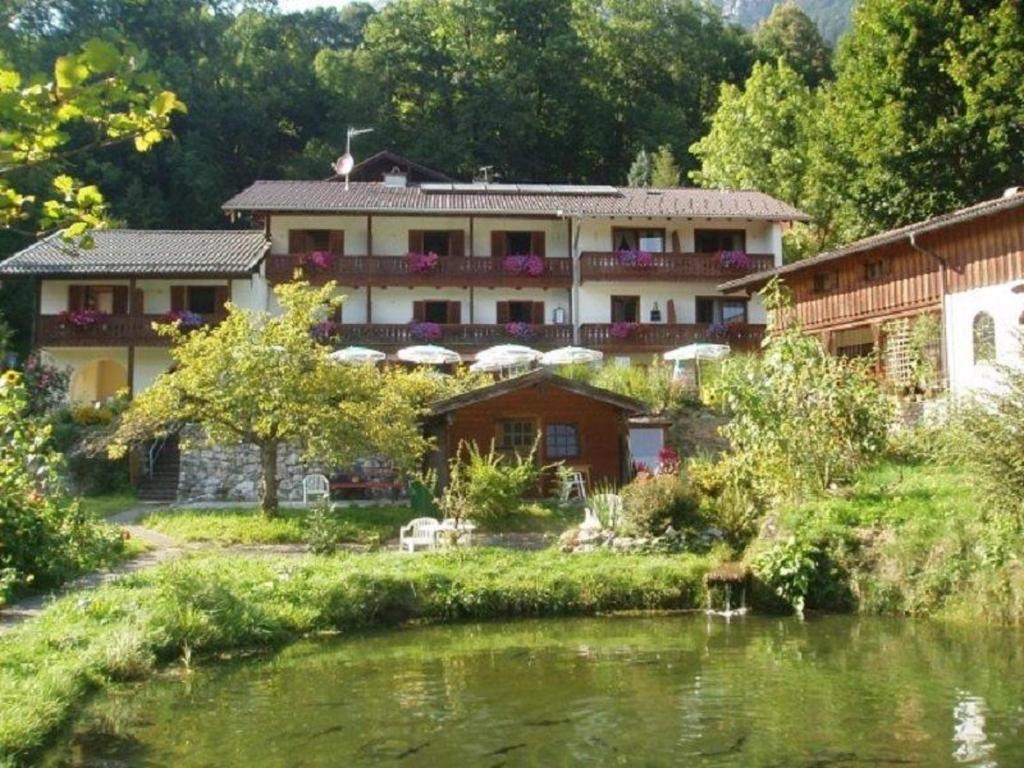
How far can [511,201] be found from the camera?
123 ft

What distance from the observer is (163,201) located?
160 feet

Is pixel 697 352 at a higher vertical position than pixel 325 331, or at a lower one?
lower

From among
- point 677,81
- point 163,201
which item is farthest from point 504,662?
point 677,81

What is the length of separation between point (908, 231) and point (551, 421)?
918 centimetres

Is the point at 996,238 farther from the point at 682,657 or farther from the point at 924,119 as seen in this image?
the point at 682,657

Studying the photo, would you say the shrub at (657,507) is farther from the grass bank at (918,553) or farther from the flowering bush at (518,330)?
the flowering bush at (518,330)

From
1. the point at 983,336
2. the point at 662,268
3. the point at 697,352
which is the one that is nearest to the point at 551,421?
the point at 697,352

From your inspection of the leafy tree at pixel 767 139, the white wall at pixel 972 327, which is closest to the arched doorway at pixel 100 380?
the white wall at pixel 972 327

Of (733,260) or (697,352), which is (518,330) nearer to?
(697,352)

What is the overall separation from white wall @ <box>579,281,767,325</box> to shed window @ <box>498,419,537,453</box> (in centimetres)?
1169

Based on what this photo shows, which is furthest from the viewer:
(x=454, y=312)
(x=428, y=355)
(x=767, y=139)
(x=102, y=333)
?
(x=767, y=139)

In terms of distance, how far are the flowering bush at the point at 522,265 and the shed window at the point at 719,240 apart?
6.02m

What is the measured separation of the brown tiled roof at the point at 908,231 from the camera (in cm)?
2098

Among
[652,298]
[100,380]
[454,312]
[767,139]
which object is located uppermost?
[767,139]
